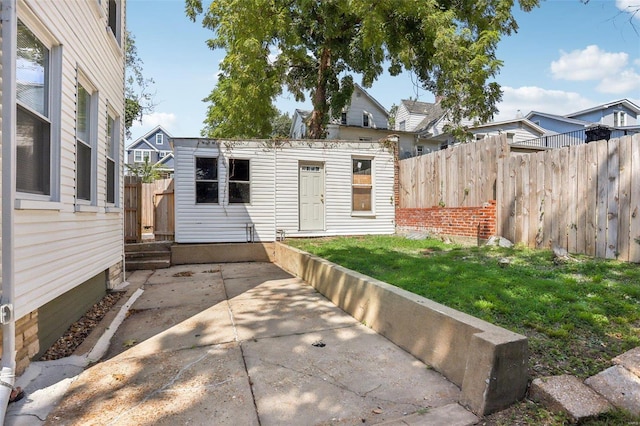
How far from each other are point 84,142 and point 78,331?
7.44 ft

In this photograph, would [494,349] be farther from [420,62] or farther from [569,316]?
[420,62]

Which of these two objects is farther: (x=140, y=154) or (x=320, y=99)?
(x=140, y=154)

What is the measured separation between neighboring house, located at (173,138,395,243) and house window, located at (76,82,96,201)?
450 cm

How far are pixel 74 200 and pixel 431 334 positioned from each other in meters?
3.90

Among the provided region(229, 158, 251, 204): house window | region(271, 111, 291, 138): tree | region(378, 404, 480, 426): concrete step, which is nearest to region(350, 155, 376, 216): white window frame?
region(229, 158, 251, 204): house window

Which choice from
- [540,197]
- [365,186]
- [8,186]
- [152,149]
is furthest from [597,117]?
[152,149]

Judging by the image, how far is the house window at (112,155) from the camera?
18.3ft

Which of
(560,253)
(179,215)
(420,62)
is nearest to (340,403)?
(560,253)

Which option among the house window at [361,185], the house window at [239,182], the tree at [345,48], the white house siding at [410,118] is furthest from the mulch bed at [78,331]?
the white house siding at [410,118]

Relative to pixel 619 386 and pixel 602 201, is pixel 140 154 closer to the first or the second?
pixel 602 201

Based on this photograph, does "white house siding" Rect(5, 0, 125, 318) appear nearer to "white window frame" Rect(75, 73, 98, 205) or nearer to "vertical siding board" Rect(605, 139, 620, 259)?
"white window frame" Rect(75, 73, 98, 205)

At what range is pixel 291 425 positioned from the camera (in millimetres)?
2092

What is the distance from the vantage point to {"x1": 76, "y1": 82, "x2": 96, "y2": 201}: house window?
417cm

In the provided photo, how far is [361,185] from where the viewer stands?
10508mm
